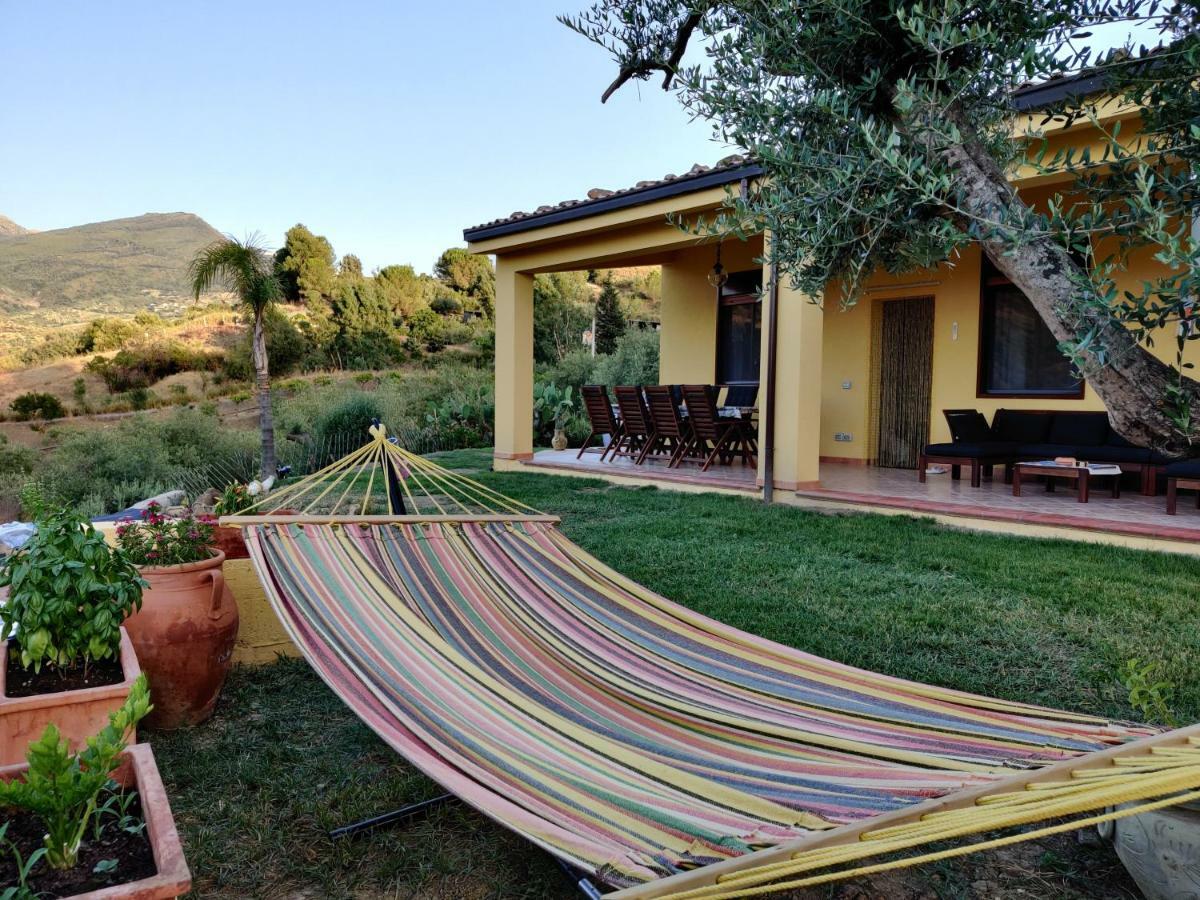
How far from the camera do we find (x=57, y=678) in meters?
2.19

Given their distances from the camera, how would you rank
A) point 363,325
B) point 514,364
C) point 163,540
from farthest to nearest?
point 363,325
point 514,364
point 163,540

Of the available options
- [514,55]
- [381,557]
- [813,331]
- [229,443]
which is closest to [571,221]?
[813,331]

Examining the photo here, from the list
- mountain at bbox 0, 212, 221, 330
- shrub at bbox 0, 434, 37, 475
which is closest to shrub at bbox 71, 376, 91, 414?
shrub at bbox 0, 434, 37, 475

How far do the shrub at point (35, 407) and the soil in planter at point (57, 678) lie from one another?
1795cm

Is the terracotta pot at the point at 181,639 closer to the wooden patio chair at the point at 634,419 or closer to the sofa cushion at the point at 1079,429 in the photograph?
the wooden patio chair at the point at 634,419

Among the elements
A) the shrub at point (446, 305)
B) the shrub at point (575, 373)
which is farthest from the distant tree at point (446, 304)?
the shrub at point (575, 373)

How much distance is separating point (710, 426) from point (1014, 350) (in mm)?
3058

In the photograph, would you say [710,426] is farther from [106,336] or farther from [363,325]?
[106,336]

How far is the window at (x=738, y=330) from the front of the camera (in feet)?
31.5

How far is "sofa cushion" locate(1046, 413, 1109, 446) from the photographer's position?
6.76 metres

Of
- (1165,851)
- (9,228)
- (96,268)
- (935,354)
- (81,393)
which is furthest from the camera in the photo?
(9,228)

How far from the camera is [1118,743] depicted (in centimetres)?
158

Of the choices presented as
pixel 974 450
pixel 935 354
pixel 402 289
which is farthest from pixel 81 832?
pixel 402 289

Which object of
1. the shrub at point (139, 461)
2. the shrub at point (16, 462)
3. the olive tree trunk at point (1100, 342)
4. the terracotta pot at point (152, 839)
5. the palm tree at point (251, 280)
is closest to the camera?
the terracotta pot at point (152, 839)
